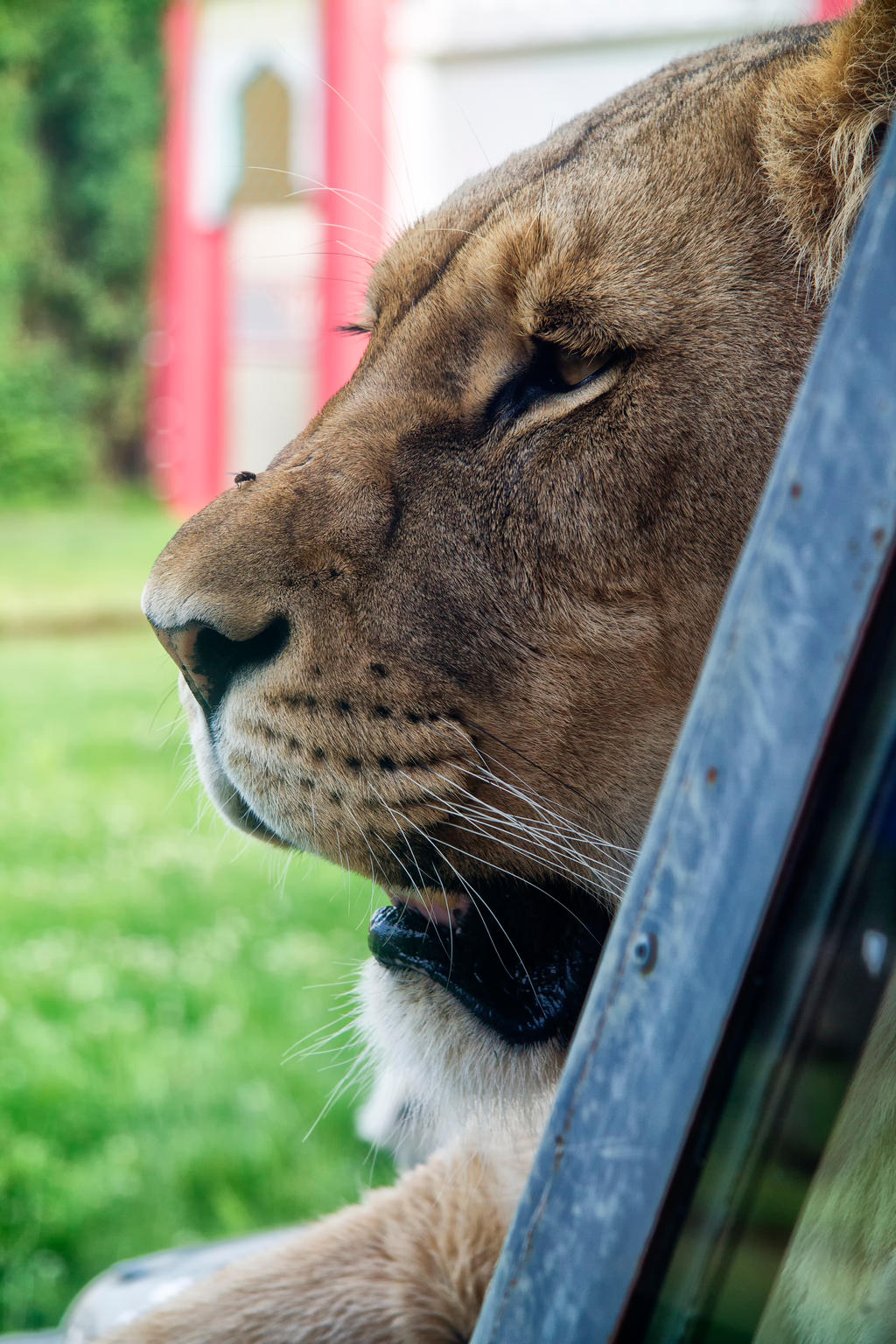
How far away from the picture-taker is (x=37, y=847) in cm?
521

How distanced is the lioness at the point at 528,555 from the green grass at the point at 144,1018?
196 mm

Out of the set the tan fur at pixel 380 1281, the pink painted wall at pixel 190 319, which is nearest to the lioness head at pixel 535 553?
the tan fur at pixel 380 1281

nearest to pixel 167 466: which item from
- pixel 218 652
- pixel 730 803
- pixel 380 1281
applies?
pixel 380 1281

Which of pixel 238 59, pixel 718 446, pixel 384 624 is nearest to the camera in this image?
pixel 718 446

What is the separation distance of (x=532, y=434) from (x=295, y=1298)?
1167mm

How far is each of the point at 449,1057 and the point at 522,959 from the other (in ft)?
0.49

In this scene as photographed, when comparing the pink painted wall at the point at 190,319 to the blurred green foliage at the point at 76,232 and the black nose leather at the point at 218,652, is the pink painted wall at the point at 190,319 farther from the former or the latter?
the black nose leather at the point at 218,652

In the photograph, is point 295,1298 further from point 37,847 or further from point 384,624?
point 37,847

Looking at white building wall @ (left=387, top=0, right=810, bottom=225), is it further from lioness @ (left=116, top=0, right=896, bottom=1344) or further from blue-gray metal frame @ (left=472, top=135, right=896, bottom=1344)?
blue-gray metal frame @ (left=472, top=135, right=896, bottom=1344)

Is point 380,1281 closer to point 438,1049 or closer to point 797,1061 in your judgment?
point 438,1049

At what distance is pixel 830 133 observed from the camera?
1.40 meters

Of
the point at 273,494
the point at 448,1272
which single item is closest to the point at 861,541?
the point at 273,494

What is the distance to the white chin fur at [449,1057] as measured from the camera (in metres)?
1.56

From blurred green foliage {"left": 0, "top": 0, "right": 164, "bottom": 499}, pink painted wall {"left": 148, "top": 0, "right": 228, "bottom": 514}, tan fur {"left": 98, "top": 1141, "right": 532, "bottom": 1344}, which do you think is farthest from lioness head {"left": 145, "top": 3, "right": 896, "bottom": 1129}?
blurred green foliage {"left": 0, "top": 0, "right": 164, "bottom": 499}
